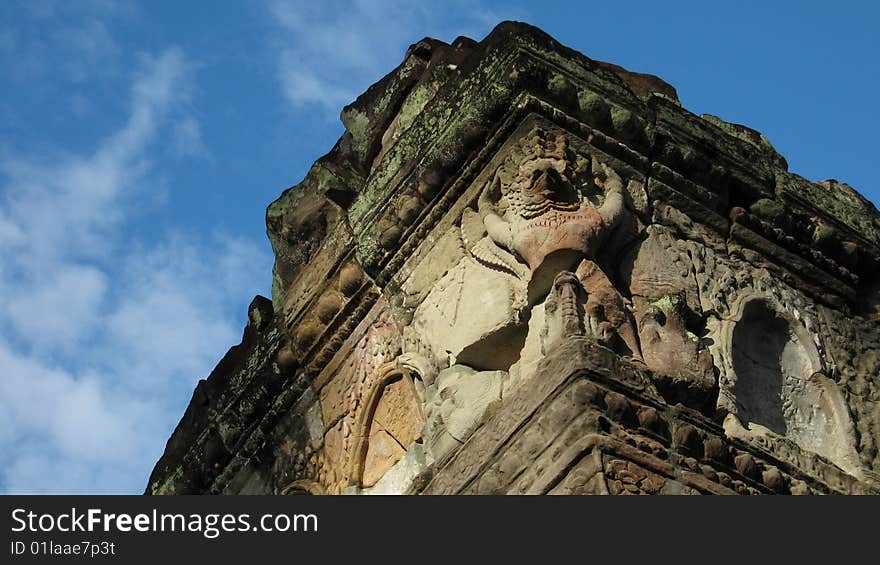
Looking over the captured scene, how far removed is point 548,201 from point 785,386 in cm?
129

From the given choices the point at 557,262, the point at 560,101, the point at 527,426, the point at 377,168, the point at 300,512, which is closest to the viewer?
the point at 300,512

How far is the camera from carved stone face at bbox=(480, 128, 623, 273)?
6660 mm

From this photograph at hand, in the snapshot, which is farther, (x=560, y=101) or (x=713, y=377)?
(x=560, y=101)

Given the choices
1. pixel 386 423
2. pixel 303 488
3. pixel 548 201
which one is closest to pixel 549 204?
pixel 548 201

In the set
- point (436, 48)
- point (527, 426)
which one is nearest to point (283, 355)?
point (436, 48)

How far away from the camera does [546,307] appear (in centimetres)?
643

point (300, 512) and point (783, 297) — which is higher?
point (783, 297)

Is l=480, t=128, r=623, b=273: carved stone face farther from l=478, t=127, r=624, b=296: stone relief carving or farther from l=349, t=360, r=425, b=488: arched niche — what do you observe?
l=349, t=360, r=425, b=488: arched niche

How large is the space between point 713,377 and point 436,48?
8.31ft

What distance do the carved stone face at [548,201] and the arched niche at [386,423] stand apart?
0.76 metres

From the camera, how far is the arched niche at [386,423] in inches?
283

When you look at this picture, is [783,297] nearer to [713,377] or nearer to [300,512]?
[713,377]

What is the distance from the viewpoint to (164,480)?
8.76 meters

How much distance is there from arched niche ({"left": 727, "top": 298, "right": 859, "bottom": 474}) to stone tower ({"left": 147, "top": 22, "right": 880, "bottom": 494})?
0.01 metres
